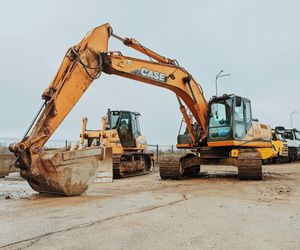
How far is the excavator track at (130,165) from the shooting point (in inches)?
474

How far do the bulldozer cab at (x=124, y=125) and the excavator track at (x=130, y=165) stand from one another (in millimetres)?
726

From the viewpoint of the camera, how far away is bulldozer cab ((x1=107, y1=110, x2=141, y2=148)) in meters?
13.5

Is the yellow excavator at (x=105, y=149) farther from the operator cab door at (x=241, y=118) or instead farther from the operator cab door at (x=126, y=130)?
the operator cab door at (x=126, y=130)

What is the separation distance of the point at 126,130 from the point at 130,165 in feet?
5.37

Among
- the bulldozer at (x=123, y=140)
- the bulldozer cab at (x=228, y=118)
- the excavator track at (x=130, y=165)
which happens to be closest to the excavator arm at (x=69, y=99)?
the bulldozer cab at (x=228, y=118)

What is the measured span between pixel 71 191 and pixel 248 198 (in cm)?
343

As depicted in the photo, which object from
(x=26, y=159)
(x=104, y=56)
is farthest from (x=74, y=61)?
(x=26, y=159)

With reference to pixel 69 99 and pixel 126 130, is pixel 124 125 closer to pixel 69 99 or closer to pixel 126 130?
pixel 126 130

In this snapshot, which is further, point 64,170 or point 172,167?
point 172,167

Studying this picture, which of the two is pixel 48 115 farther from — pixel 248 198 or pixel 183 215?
pixel 248 198

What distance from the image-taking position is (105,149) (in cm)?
698

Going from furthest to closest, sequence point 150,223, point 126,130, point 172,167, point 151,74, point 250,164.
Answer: point 126,130
point 172,167
point 250,164
point 151,74
point 150,223

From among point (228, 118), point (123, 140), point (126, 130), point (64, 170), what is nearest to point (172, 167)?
point (228, 118)

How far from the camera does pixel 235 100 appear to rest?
Result: 33.4ft
